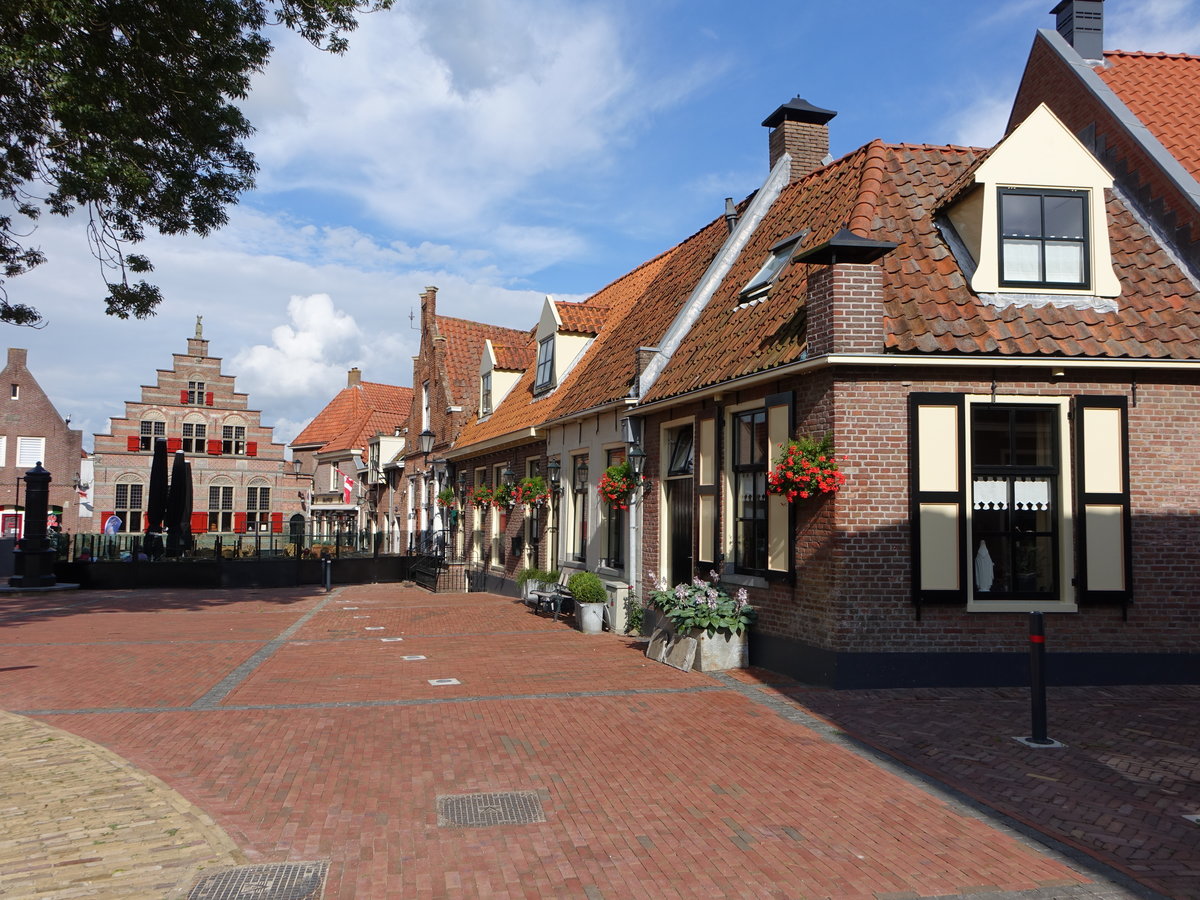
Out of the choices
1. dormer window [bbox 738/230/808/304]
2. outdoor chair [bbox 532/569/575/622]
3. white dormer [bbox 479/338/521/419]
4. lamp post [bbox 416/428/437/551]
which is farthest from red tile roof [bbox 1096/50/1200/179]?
lamp post [bbox 416/428/437/551]

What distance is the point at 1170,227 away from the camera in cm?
1080

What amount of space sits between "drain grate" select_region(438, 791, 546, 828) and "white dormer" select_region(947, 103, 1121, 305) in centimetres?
739

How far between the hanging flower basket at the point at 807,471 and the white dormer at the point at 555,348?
1065 cm

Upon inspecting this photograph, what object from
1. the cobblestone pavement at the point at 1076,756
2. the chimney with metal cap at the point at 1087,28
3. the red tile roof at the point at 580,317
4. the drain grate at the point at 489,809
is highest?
the chimney with metal cap at the point at 1087,28

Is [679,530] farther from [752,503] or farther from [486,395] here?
[486,395]

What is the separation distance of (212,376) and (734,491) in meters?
41.3

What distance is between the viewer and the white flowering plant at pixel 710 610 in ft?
35.1

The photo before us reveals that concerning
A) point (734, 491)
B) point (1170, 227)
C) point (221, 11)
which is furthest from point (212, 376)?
point (1170, 227)

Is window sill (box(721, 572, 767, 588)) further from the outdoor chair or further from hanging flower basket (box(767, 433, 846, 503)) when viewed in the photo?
the outdoor chair

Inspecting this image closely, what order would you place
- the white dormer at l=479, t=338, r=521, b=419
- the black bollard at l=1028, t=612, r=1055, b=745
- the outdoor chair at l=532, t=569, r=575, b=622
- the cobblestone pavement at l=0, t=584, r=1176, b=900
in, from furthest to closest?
the white dormer at l=479, t=338, r=521, b=419
the outdoor chair at l=532, t=569, r=575, b=622
the black bollard at l=1028, t=612, r=1055, b=745
the cobblestone pavement at l=0, t=584, r=1176, b=900

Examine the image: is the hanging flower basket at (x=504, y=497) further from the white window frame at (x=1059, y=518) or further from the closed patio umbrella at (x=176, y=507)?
the white window frame at (x=1059, y=518)

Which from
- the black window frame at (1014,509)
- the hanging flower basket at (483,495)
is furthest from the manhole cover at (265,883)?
the hanging flower basket at (483,495)

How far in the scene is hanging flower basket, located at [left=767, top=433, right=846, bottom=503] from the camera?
9.20 meters

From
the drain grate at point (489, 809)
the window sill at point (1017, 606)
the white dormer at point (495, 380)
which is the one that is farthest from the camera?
the white dormer at point (495, 380)
